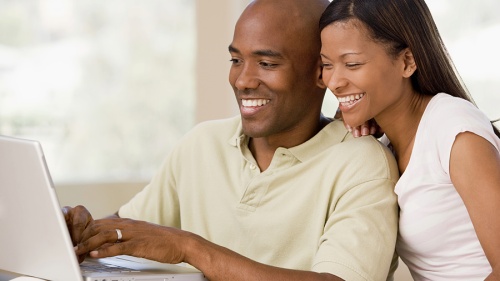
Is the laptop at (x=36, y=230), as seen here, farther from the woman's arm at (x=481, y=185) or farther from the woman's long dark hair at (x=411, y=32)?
the woman's long dark hair at (x=411, y=32)

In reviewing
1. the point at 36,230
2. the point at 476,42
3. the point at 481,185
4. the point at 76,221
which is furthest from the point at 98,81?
the point at 481,185

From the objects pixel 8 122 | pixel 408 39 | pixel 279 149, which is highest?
pixel 408 39

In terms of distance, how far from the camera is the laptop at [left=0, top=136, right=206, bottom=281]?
4.53ft

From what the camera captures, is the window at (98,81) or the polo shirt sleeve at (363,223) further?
the window at (98,81)

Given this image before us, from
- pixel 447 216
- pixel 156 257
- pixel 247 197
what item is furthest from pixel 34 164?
pixel 447 216

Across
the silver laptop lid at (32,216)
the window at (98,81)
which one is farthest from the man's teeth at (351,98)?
the window at (98,81)

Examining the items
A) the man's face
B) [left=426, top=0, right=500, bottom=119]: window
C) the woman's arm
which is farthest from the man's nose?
[left=426, top=0, right=500, bottom=119]: window

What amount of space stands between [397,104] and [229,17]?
218 centimetres

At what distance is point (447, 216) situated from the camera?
1.67 meters

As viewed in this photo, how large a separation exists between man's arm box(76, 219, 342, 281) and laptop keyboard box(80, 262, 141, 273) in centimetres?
3

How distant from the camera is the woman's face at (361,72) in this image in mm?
1745

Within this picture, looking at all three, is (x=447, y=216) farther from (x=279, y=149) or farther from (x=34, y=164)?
(x=34, y=164)

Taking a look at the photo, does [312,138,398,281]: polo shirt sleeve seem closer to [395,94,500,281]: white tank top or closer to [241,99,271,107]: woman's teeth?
[395,94,500,281]: white tank top

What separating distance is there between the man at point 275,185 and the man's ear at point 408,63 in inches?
6.9
